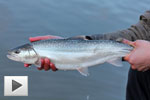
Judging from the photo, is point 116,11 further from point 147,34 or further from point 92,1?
point 147,34

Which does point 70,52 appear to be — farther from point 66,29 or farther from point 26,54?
point 66,29

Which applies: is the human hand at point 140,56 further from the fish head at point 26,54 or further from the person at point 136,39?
the fish head at point 26,54

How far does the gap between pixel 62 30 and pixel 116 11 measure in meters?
2.33

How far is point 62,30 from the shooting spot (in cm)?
752

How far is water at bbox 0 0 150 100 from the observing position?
233 inches

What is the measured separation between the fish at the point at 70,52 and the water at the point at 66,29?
6.82 ft

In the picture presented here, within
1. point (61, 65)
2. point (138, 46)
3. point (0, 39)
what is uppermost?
point (138, 46)

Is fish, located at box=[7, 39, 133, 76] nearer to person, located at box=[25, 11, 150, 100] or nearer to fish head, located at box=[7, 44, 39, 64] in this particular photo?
fish head, located at box=[7, 44, 39, 64]

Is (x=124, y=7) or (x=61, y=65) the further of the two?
(x=124, y=7)

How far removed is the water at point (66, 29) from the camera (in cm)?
591

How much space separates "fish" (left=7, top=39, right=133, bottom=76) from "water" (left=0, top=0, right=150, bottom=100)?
2.08 m

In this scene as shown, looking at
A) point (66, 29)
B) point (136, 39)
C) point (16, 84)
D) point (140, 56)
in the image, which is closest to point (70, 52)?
point (140, 56)

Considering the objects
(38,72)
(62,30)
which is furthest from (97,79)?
(62,30)

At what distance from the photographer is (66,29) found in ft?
24.8
